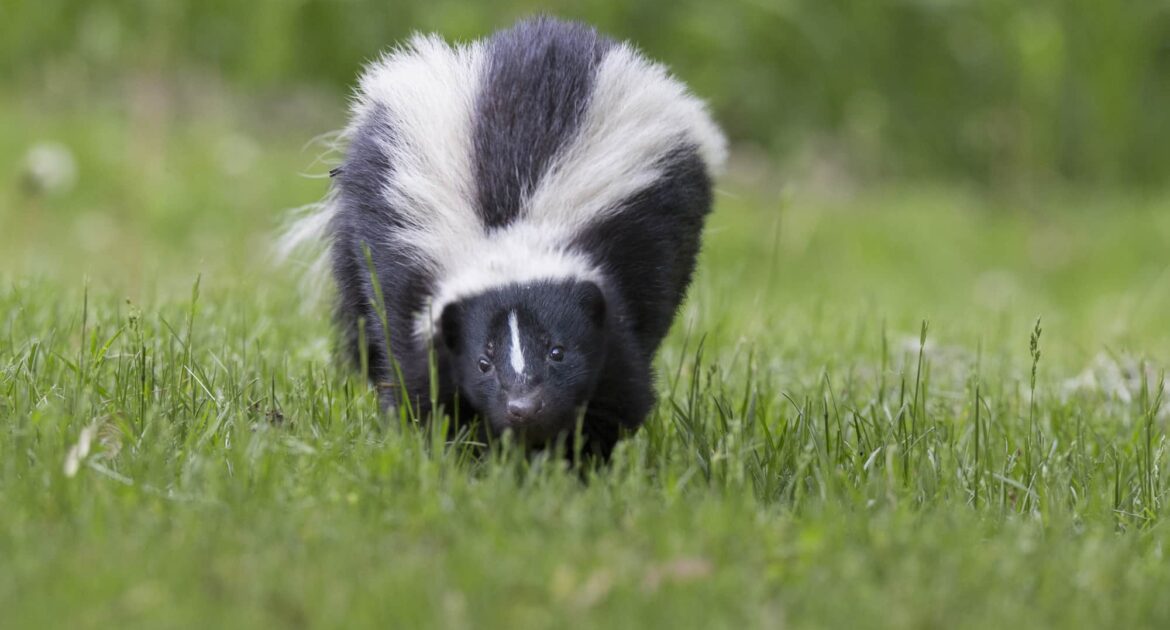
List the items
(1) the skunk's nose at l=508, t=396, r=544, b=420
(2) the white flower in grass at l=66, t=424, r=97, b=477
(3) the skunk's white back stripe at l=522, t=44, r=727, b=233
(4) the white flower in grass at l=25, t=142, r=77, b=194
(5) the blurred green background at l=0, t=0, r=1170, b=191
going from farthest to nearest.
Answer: (5) the blurred green background at l=0, t=0, r=1170, b=191, (4) the white flower in grass at l=25, t=142, r=77, b=194, (3) the skunk's white back stripe at l=522, t=44, r=727, b=233, (1) the skunk's nose at l=508, t=396, r=544, b=420, (2) the white flower in grass at l=66, t=424, r=97, b=477

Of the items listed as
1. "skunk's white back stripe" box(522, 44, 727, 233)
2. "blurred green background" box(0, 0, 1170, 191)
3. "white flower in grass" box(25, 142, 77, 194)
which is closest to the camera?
"skunk's white back stripe" box(522, 44, 727, 233)

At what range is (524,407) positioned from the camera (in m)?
3.80

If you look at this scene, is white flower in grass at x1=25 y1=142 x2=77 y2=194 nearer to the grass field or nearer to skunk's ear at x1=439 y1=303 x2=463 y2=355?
the grass field

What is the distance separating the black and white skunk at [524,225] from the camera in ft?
13.1

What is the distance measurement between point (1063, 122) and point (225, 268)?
7.71 metres

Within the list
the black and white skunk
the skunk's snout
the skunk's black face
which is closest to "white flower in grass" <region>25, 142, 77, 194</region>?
the black and white skunk

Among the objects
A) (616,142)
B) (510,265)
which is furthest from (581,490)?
(616,142)

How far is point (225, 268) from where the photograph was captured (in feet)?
23.6

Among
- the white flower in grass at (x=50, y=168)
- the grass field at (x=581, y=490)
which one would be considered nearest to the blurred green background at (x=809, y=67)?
the white flower in grass at (x=50, y=168)

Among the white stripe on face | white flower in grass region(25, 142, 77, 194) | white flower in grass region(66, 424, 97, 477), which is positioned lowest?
white flower in grass region(66, 424, 97, 477)

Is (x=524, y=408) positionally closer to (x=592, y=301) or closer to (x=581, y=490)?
(x=581, y=490)

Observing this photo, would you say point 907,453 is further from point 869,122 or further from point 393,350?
point 869,122

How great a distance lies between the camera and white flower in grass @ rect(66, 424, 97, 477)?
3289 millimetres

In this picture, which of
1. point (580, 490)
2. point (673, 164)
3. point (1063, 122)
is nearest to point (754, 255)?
point (1063, 122)
